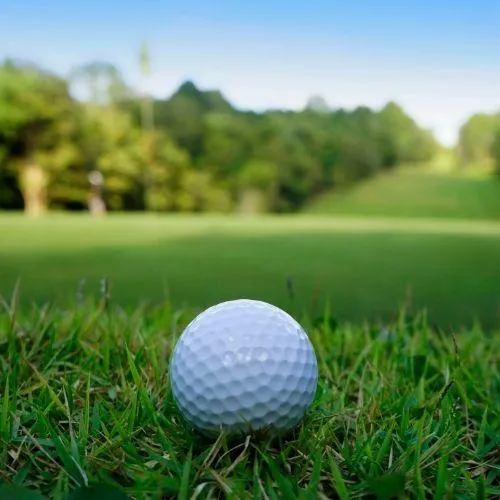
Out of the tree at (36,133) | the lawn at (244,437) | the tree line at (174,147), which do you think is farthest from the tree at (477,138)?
the lawn at (244,437)

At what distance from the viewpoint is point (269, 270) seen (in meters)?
5.04

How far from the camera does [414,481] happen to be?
1.00m

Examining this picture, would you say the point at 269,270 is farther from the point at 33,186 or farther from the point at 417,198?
the point at 417,198

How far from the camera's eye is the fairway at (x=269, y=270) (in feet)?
11.6

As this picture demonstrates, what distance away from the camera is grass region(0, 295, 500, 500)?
979 mm

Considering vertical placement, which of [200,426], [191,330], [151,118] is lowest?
[200,426]

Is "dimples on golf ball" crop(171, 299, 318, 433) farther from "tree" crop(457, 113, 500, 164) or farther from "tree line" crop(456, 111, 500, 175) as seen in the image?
"tree" crop(457, 113, 500, 164)

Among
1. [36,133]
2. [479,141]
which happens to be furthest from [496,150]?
[36,133]

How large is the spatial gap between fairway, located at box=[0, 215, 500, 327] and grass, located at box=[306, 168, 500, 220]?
68.9ft

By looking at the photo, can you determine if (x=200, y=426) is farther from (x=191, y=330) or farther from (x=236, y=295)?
(x=236, y=295)

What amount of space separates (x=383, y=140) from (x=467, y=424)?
118 ft

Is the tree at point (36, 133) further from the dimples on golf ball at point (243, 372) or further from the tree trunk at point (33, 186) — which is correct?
the dimples on golf ball at point (243, 372)

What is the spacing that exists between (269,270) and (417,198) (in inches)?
1102

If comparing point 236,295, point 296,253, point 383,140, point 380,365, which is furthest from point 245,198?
point 380,365
